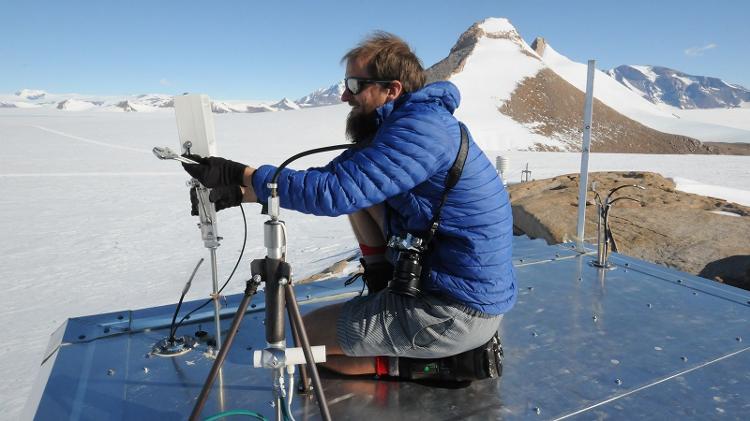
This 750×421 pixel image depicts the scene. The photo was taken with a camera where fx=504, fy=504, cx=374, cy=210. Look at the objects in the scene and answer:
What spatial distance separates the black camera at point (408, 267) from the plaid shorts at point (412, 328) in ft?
0.32

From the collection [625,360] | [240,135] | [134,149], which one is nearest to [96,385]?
[625,360]

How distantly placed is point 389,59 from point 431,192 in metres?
0.54

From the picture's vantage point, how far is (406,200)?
6.28 ft

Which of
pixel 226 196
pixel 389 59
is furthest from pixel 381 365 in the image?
pixel 389 59

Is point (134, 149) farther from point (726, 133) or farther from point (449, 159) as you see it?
point (726, 133)

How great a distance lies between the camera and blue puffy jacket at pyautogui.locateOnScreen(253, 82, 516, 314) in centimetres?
165

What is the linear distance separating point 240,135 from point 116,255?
2300 cm

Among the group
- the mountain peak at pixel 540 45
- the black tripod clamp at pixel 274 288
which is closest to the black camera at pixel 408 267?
the black tripod clamp at pixel 274 288

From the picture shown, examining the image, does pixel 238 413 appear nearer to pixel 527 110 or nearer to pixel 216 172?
pixel 216 172

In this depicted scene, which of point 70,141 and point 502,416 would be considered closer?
point 502,416

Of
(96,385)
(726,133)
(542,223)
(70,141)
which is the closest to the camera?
(96,385)

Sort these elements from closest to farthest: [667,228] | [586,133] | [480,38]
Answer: [586,133]
[667,228]
[480,38]

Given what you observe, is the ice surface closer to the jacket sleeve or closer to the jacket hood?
the jacket sleeve

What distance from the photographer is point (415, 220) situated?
193 cm
